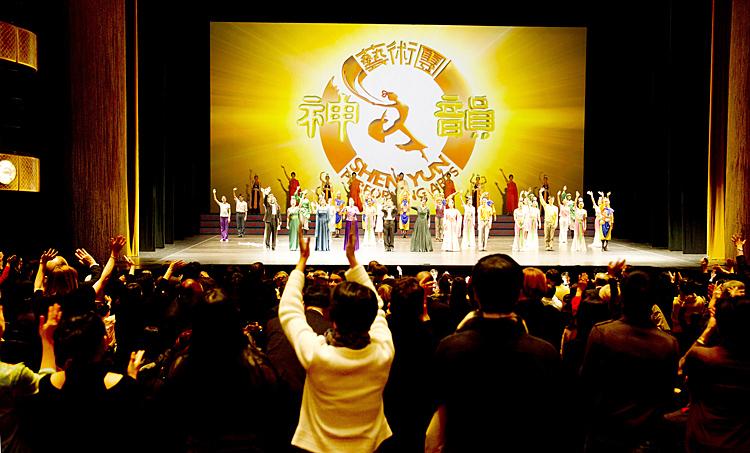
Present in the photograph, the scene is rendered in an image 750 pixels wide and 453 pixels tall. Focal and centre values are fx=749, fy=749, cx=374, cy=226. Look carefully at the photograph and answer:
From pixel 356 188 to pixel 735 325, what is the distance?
1529 centimetres

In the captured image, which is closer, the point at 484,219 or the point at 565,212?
the point at 484,219

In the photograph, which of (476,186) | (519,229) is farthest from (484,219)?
(476,186)

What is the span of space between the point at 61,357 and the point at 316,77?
1636 centimetres

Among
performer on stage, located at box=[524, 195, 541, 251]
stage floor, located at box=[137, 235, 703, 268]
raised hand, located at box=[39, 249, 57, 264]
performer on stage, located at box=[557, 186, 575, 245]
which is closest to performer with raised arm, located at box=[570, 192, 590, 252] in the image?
stage floor, located at box=[137, 235, 703, 268]

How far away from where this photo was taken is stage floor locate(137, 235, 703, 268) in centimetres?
1063

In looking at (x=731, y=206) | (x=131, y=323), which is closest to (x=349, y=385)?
(x=131, y=323)

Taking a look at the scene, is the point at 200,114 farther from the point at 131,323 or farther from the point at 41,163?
the point at 131,323

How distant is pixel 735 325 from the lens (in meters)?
2.22

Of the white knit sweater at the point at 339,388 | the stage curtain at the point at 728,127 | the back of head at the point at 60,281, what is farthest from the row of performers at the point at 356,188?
the white knit sweater at the point at 339,388

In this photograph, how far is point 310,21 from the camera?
17.9 metres

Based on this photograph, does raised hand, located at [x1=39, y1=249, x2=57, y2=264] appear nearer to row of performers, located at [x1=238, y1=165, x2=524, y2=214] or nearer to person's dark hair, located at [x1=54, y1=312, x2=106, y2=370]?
person's dark hair, located at [x1=54, y1=312, x2=106, y2=370]

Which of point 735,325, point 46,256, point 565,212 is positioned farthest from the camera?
point 565,212

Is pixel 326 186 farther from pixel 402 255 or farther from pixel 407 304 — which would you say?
pixel 407 304

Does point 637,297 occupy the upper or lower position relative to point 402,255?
upper
